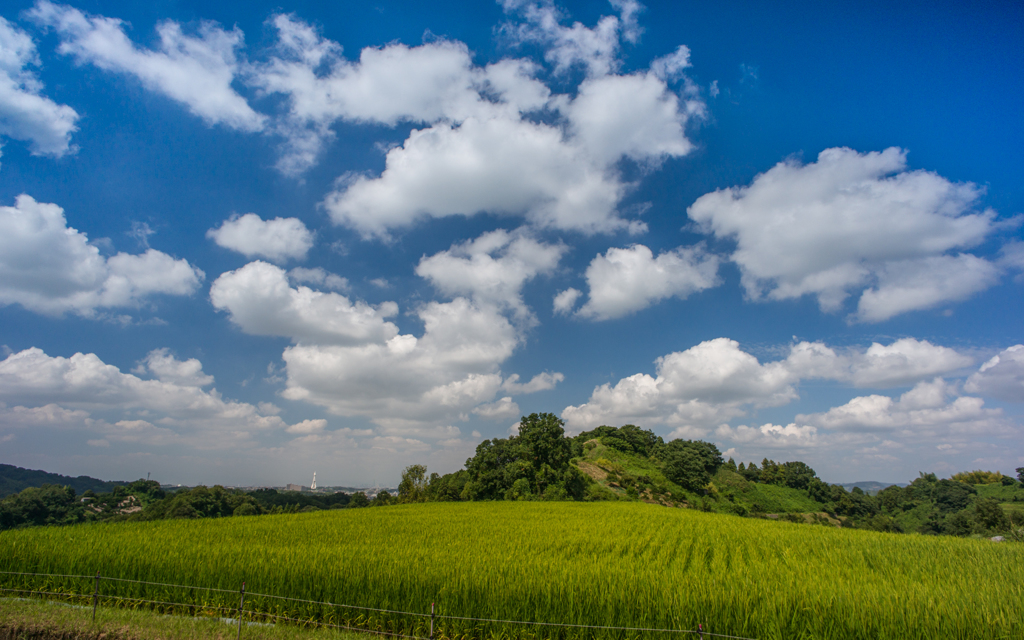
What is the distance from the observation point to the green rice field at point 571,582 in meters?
6.38

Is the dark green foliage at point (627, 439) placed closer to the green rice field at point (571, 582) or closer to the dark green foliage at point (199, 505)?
the dark green foliage at point (199, 505)

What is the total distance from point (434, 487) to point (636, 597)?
54.9m

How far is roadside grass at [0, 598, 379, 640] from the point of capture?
6621mm

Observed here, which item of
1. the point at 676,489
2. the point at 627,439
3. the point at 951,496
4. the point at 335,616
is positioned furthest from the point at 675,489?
the point at 335,616

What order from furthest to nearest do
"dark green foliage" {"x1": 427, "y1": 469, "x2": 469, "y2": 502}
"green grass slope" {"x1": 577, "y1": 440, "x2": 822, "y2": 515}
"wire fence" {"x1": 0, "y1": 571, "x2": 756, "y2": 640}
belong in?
"green grass slope" {"x1": 577, "y1": 440, "x2": 822, "y2": 515}, "dark green foliage" {"x1": 427, "y1": 469, "x2": 469, "y2": 502}, "wire fence" {"x1": 0, "y1": 571, "x2": 756, "y2": 640}

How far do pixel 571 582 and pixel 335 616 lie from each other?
181 inches

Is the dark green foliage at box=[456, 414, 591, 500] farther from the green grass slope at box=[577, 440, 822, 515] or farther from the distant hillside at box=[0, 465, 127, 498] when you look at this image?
the distant hillside at box=[0, 465, 127, 498]

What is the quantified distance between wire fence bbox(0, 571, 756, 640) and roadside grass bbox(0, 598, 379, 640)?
26cm

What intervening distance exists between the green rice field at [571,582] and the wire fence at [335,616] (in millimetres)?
36

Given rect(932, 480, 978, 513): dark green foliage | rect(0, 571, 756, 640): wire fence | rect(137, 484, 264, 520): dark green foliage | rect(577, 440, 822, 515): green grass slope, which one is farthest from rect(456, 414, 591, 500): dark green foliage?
rect(932, 480, 978, 513): dark green foliage

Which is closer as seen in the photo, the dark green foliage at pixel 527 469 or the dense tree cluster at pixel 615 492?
the dense tree cluster at pixel 615 492

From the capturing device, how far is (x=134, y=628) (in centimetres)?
684

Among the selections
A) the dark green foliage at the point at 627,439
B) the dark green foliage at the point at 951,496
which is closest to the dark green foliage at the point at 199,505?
the dark green foliage at the point at 627,439

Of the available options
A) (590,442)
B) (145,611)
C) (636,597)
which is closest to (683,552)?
(636,597)
